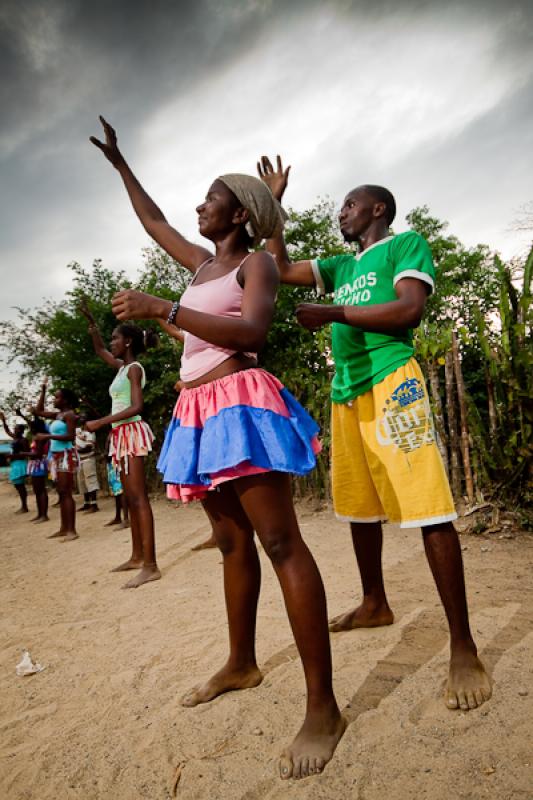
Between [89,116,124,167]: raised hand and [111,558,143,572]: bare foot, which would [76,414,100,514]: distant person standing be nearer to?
[111,558,143,572]: bare foot

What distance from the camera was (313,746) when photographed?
1.47 metres

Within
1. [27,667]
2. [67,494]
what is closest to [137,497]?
[27,667]

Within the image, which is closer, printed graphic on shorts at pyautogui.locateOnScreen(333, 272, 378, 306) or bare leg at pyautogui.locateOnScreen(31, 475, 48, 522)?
printed graphic on shorts at pyautogui.locateOnScreen(333, 272, 378, 306)

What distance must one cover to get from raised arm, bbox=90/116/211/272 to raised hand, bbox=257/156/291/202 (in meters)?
0.57

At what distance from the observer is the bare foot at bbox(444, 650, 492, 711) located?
1.67 meters

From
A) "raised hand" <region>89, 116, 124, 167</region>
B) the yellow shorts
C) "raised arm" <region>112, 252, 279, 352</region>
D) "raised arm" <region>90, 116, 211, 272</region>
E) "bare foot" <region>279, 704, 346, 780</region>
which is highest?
"raised hand" <region>89, 116, 124, 167</region>

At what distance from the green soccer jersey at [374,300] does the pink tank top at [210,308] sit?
0.53 m

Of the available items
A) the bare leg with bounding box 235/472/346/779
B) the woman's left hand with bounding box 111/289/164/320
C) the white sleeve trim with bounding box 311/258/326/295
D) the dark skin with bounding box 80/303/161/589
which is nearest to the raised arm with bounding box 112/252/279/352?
the woman's left hand with bounding box 111/289/164/320

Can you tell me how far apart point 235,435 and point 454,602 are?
105cm

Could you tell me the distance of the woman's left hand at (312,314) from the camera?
1.82 metres

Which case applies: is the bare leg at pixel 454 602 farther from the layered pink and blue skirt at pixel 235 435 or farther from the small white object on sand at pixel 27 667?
the small white object on sand at pixel 27 667

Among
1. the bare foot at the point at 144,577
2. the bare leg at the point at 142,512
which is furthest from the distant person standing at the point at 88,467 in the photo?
the bare foot at the point at 144,577

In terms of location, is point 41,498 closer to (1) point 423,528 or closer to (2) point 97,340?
(2) point 97,340

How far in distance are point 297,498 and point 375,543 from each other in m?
4.38
